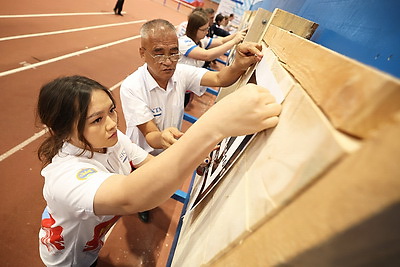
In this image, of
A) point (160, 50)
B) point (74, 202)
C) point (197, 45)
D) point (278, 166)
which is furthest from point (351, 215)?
point (197, 45)

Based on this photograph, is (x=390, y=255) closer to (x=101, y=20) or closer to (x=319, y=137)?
(x=319, y=137)

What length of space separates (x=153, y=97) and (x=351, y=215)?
4.74ft

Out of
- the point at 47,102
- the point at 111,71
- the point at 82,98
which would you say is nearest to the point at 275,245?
the point at 82,98

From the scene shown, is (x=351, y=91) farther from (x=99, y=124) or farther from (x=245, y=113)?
(x=99, y=124)

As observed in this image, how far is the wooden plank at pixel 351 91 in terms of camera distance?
19cm

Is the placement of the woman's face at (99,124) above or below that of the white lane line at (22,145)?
above

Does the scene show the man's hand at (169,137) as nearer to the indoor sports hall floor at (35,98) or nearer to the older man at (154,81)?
the older man at (154,81)

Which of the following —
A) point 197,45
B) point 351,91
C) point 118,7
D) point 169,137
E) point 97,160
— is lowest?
point 118,7

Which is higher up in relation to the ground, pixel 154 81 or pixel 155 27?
pixel 155 27

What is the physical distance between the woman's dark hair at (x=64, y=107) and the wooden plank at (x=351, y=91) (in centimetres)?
89

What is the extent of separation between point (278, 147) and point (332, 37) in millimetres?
677

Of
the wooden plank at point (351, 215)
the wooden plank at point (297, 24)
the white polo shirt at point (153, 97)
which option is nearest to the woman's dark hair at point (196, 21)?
the white polo shirt at point (153, 97)

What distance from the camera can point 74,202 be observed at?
2.37 feet

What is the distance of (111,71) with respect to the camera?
4.64 metres
